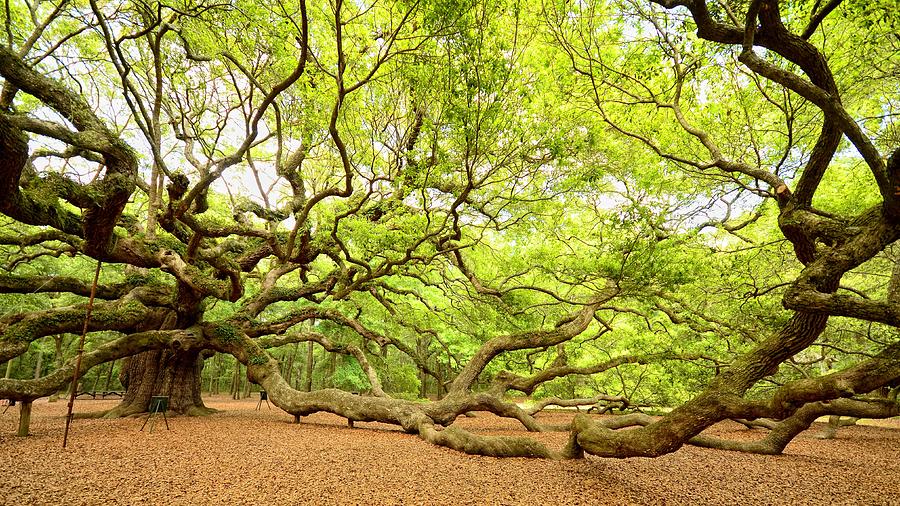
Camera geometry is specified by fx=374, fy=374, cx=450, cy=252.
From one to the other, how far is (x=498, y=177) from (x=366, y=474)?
535 centimetres

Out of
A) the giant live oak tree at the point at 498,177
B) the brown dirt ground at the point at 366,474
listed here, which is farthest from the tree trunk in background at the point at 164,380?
the brown dirt ground at the point at 366,474

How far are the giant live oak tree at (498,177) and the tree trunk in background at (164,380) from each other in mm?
55

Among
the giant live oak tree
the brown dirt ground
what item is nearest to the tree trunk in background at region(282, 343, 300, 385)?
the giant live oak tree

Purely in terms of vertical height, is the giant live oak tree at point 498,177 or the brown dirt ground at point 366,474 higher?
the giant live oak tree at point 498,177

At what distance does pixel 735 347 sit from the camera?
8.41m

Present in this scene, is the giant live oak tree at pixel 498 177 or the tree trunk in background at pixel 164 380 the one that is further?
the tree trunk in background at pixel 164 380

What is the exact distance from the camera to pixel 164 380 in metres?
8.48

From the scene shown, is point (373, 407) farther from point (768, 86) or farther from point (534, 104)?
point (768, 86)

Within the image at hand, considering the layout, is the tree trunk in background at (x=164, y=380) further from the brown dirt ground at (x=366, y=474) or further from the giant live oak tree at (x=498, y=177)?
the brown dirt ground at (x=366, y=474)

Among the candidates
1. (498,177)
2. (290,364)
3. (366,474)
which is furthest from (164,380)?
(290,364)

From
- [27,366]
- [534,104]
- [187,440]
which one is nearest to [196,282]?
[187,440]

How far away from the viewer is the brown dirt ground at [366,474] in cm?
342

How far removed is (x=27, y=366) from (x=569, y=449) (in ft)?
105

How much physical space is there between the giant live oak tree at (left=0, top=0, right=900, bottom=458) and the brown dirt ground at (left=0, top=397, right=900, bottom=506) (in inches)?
23.0
